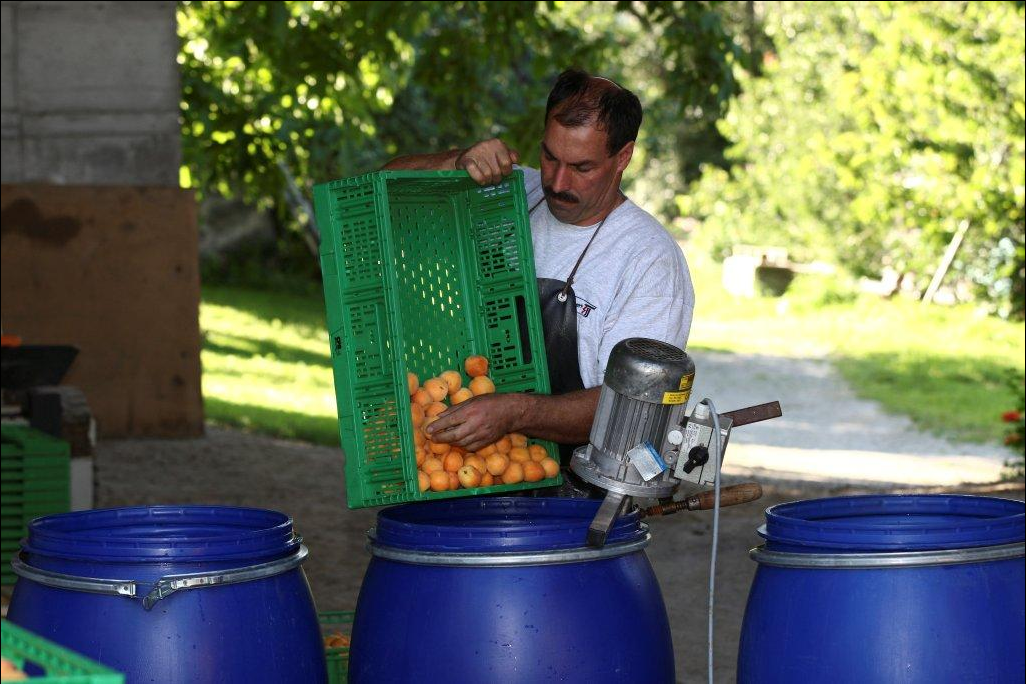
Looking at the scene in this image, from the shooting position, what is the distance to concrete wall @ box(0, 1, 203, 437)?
32.3ft

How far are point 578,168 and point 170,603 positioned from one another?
144cm

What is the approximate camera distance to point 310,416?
12.6 meters

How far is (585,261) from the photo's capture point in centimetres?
375

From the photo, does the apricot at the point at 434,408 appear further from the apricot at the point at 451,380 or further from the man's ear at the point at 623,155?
the man's ear at the point at 623,155

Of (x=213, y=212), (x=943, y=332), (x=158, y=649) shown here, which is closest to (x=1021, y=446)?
(x=158, y=649)

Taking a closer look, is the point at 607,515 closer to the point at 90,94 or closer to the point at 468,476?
the point at 468,476

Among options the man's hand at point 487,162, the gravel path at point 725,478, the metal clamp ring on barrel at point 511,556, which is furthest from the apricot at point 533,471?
the gravel path at point 725,478

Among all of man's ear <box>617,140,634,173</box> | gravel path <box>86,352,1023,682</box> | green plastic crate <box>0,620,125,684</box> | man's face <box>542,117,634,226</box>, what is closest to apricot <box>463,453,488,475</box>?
man's face <box>542,117,634,226</box>

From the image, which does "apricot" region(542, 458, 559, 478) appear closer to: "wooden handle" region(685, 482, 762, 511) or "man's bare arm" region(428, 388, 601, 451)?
"man's bare arm" region(428, 388, 601, 451)

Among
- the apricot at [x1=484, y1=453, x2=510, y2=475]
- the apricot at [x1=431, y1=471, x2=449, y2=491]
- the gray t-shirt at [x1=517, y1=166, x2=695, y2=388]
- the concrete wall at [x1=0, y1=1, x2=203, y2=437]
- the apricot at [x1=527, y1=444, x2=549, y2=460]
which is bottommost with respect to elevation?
the apricot at [x1=431, y1=471, x2=449, y2=491]

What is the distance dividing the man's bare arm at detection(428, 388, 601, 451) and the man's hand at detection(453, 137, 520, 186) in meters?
0.55

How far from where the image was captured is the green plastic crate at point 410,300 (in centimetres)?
346

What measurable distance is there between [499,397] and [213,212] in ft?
64.6

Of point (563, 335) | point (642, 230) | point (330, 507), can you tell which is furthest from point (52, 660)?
point (330, 507)
